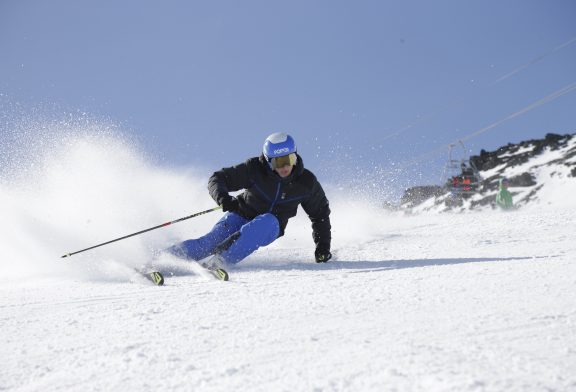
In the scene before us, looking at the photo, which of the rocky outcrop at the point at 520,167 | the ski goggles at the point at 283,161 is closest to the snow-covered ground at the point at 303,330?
the ski goggles at the point at 283,161

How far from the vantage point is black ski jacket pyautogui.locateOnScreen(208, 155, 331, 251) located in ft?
16.4

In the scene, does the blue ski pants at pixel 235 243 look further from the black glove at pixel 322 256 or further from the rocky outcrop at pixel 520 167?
the rocky outcrop at pixel 520 167

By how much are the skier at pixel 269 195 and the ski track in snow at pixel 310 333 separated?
4.54ft

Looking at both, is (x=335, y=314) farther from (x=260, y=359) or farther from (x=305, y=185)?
(x=305, y=185)

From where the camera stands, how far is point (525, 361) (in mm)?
1274

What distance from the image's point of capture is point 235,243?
14.1ft

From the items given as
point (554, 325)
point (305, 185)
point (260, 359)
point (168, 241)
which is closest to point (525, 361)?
point (554, 325)

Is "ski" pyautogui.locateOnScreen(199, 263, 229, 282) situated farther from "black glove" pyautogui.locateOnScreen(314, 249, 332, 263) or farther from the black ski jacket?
"black glove" pyautogui.locateOnScreen(314, 249, 332, 263)

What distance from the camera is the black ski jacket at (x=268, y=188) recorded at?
5.01 m

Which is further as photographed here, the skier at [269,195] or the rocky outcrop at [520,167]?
the rocky outcrop at [520,167]

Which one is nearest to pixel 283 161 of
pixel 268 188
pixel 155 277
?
pixel 268 188

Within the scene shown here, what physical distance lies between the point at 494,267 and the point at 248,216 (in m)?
2.75

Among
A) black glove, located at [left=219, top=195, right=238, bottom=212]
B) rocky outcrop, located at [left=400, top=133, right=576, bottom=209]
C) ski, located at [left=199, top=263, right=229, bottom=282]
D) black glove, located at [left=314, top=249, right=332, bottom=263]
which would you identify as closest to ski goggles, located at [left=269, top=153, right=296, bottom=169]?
black glove, located at [left=219, top=195, right=238, bottom=212]

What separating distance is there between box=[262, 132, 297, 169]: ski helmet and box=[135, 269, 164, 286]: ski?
1815 millimetres
